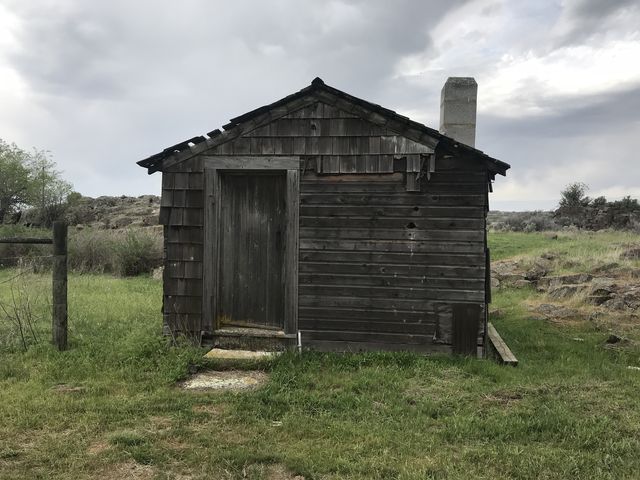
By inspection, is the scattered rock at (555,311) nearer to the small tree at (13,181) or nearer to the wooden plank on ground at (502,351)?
the wooden plank on ground at (502,351)

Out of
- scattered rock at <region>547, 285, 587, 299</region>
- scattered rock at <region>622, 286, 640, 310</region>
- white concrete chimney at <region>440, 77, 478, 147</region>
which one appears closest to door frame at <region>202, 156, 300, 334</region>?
white concrete chimney at <region>440, 77, 478, 147</region>

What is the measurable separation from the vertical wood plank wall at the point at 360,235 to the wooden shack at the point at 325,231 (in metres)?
0.02

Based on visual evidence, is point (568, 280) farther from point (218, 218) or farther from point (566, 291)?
point (218, 218)

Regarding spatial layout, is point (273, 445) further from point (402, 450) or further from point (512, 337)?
point (512, 337)

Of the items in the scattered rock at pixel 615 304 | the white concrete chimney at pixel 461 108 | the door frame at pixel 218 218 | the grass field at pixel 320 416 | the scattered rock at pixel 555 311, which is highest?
the white concrete chimney at pixel 461 108

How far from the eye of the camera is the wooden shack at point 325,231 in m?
6.92

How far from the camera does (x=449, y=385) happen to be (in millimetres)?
5703

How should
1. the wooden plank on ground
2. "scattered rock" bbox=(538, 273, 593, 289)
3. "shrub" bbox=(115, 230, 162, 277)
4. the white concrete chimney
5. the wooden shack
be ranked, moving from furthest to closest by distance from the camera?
"shrub" bbox=(115, 230, 162, 277), "scattered rock" bbox=(538, 273, 593, 289), the white concrete chimney, the wooden shack, the wooden plank on ground

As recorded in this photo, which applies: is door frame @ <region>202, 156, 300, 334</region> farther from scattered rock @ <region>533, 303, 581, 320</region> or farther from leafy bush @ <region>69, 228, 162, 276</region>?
leafy bush @ <region>69, 228, 162, 276</region>

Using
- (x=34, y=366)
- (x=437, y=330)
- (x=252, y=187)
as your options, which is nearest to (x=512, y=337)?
(x=437, y=330)

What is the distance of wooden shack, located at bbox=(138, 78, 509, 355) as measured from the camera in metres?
6.92

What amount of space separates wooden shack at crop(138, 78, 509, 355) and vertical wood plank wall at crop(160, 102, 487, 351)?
0.6 inches

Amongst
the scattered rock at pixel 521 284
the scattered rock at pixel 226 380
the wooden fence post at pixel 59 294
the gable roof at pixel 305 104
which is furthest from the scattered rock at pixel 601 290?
the wooden fence post at pixel 59 294

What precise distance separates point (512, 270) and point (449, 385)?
1206 cm
